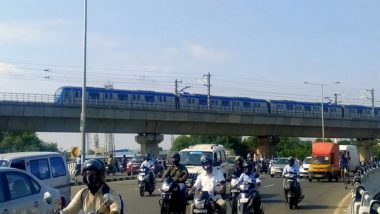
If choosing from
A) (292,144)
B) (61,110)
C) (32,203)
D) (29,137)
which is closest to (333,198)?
(32,203)

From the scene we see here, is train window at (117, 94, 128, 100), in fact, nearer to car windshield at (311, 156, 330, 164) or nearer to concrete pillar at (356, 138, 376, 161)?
car windshield at (311, 156, 330, 164)

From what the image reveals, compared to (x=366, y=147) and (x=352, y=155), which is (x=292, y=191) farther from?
(x=366, y=147)

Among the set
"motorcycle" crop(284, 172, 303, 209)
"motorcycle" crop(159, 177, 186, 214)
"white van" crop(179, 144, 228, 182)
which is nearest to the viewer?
"motorcycle" crop(159, 177, 186, 214)

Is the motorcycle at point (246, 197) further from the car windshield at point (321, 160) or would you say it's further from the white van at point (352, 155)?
the white van at point (352, 155)

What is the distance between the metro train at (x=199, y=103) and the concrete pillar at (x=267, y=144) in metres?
3.19

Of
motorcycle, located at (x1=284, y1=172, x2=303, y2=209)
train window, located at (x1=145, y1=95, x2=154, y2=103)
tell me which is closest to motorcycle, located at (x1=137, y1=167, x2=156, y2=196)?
motorcycle, located at (x1=284, y1=172, x2=303, y2=209)

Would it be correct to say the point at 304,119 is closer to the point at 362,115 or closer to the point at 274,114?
the point at 274,114

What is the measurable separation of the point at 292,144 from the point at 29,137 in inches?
2507

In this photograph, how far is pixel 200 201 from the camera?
40.0 feet

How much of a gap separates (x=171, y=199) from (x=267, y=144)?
56.4 meters

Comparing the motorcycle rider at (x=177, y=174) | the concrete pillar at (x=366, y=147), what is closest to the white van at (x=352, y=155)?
the concrete pillar at (x=366, y=147)

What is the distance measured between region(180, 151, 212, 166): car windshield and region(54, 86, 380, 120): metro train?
90.1 ft

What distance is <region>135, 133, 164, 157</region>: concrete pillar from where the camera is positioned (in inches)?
2285

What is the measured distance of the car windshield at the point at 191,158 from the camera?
23.3 m
